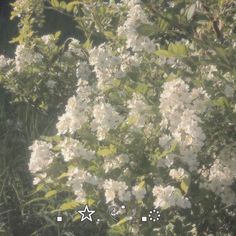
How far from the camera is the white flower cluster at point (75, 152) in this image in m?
2.03

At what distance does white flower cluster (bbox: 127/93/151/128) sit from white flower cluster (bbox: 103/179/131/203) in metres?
0.23

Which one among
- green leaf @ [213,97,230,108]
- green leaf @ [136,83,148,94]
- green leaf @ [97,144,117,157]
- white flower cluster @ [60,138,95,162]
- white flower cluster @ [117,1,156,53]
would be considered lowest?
green leaf @ [97,144,117,157]

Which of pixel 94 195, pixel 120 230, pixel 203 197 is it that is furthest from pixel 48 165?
pixel 203 197

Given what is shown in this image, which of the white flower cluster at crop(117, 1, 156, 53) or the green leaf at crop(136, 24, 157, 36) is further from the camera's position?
the white flower cluster at crop(117, 1, 156, 53)

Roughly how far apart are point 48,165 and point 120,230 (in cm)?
41

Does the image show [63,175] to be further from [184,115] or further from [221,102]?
[221,102]

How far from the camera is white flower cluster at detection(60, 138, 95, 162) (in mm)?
2029

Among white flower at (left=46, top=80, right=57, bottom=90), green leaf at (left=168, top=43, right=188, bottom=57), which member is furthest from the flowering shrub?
white flower at (left=46, top=80, right=57, bottom=90)

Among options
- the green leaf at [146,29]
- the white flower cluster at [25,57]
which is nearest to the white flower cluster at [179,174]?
the green leaf at [146,29]

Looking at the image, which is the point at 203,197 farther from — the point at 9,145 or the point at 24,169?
the point at 9,145

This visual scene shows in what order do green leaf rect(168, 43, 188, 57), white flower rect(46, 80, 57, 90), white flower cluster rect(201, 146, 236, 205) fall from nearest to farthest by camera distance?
green leaf rect(168, 43, 188, 57), white flower cluster rect(201, 146, 236, 205), white flower rect(46, 80, 57, 90)

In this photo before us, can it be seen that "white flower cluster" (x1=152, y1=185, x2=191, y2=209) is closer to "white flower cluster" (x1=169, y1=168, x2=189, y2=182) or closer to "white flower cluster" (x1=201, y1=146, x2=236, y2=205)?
"white flower cluster" (x1=169, y1=168, x2=189, y2=182)

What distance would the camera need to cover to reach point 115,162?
1997 millimetres

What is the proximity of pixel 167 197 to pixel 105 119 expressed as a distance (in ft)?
1.21
